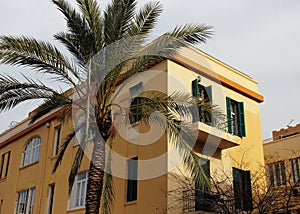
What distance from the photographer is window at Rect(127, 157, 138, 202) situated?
16.7m

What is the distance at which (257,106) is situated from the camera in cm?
2158

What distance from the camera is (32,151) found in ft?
83.1

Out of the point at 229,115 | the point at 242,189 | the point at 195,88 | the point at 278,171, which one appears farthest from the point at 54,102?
the point at 278,171

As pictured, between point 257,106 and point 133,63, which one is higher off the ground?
point 257,106

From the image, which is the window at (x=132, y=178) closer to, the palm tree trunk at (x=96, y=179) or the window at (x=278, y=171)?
the palm tree trunk at (x=96, y=179)

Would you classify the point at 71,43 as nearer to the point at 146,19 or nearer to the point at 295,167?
the point at 146,19

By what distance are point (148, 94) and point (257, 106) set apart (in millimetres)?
10240

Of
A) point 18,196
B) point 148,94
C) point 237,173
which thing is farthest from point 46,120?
point 148,94

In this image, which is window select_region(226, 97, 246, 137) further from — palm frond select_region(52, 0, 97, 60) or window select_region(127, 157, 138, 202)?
palm frond select_region(52, 0, 97, 60)

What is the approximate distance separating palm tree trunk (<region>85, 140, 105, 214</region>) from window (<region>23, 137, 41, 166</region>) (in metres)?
12.6

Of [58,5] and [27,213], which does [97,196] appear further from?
[27,213]

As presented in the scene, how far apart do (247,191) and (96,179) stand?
7012 mm

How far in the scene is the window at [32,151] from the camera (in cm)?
2473

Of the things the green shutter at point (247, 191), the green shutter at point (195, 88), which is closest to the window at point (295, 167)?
the green shutter at point (247, 191)
